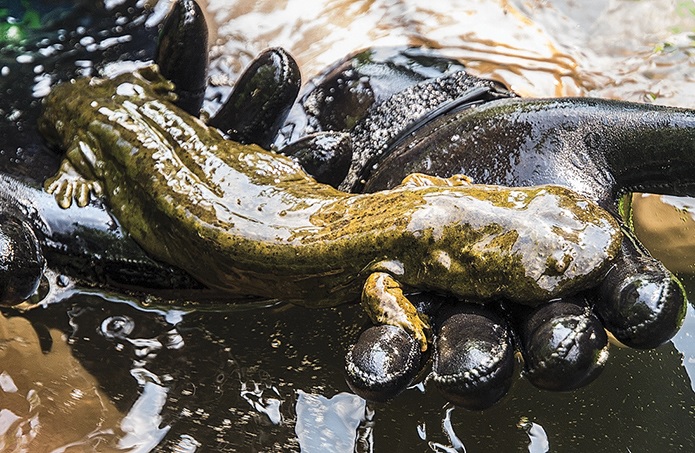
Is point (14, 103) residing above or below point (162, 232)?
above

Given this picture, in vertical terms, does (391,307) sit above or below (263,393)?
above

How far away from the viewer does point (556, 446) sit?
2.32m

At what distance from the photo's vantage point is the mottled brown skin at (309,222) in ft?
6.54

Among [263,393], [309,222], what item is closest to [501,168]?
[309,222]

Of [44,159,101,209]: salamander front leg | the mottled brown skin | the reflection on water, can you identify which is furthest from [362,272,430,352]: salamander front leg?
[44,159,101,209]: salamander front leg

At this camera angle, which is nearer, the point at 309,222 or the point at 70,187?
the point at 309,222

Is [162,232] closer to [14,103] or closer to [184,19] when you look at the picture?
[184,19]

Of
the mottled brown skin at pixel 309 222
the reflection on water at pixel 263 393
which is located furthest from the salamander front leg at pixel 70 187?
the reflection on water at pixel 263 393

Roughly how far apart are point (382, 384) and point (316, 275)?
0.48m

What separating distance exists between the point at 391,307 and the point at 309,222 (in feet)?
1.31

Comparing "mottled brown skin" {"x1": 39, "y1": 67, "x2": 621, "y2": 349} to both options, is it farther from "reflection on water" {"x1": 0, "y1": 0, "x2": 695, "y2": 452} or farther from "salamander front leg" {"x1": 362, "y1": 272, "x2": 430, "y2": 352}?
"reflection on water" {"x1": 0, "y1": 0, "x2": 695, "y2": 452}

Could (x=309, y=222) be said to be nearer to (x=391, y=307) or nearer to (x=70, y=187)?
(x=391, y=307)

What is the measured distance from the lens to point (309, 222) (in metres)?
2.29

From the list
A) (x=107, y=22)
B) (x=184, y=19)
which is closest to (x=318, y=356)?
(x=184, y=19)
